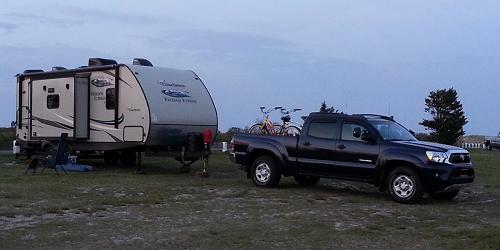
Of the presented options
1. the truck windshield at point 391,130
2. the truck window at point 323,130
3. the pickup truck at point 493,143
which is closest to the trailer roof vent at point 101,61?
the truck window at point 323,130

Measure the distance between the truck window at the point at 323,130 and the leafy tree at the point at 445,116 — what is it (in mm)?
33407

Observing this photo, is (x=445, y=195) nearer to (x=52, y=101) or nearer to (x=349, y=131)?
(x=349, y=131)

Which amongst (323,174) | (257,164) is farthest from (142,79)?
(323,174)

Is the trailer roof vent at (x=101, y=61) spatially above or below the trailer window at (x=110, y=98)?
above

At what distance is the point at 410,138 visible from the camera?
13.9m

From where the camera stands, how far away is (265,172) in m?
14.8

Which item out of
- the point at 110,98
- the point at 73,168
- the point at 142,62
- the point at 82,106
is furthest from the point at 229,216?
the point at 82,106

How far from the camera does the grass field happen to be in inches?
328

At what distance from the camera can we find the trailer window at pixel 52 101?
65.9ft

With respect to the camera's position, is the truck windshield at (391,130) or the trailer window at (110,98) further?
the trailer window at (110,98)

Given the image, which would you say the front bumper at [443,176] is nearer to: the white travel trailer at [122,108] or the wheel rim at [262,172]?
the wheel rim at [262,172]

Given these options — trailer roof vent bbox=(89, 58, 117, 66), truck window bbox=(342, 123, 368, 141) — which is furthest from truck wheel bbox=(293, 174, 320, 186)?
trailer roof vent bbox=(89, 58, 117, 66)

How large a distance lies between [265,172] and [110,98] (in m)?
6.15

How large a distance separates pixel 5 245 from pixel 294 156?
25.0ft
